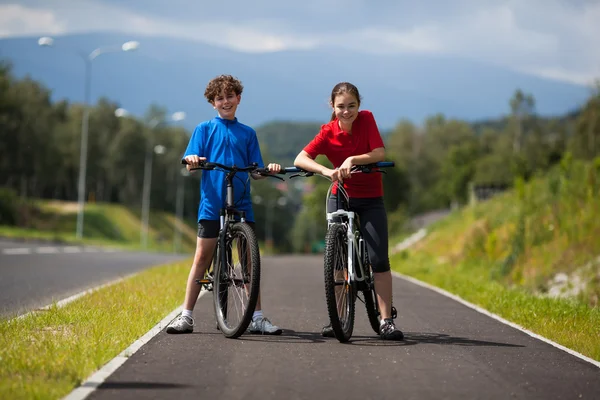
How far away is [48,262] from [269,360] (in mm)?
14978

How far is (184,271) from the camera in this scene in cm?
1833

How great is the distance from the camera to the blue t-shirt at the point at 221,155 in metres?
8.56

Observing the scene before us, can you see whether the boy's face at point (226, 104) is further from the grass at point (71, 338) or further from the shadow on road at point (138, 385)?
the shadow on road at point (138, 385)

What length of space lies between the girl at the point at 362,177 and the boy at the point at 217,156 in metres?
0.62

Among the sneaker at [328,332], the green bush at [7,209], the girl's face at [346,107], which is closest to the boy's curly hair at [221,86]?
the girl's face at [346,107]

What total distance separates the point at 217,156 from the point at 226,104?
45 centimetres

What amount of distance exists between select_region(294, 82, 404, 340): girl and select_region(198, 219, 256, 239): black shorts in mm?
905

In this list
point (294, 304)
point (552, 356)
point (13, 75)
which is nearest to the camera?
point (552, 356)

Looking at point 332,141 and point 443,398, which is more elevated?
point 332,141

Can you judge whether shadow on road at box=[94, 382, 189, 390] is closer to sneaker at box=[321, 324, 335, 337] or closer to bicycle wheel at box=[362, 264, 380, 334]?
sneaker at box=[321, 324, 335, 337]

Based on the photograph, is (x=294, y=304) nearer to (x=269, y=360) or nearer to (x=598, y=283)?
(x=269, y=360)

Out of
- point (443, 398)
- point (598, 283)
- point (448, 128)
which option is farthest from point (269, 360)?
point (448, 128)

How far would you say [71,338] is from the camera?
7391mm

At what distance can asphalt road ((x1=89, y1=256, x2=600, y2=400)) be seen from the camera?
5.76 m
